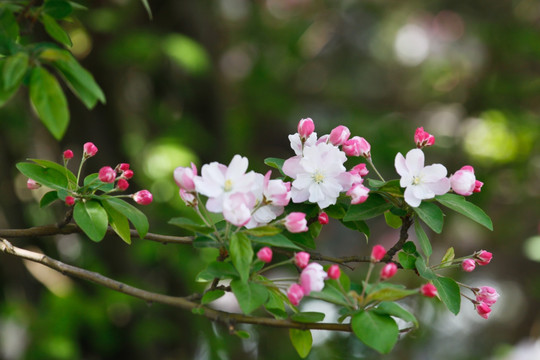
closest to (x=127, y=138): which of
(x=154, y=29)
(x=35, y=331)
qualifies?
(x=154, y=29)

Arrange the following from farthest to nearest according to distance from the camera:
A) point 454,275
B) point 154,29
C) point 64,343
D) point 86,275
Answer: point 454,275 < point 154,29 < point 64,343 < point 86,275

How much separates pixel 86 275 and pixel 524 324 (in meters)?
3.45

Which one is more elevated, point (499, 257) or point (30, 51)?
point (30, 51)

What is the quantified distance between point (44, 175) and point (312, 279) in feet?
1.30

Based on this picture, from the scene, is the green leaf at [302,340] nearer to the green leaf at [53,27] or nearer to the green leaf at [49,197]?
the green leaf at [49,197]

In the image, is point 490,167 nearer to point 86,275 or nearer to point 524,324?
point 524,324

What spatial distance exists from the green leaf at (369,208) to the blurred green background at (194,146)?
1304 mm

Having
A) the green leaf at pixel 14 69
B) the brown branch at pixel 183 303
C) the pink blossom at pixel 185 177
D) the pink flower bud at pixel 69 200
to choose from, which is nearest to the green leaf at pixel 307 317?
the brown branch at pixel 183 303

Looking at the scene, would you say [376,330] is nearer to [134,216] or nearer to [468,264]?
[468,264]

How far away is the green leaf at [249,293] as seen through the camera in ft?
2.27

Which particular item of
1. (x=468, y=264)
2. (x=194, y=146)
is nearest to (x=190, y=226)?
(x=468, y=264)

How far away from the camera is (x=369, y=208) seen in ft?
2.68

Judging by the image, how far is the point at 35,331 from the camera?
227 cm

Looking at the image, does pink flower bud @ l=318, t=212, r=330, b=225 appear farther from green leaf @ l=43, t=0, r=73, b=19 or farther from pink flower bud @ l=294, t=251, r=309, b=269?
green leaf @ l=43, t=0, r=73, b=19
